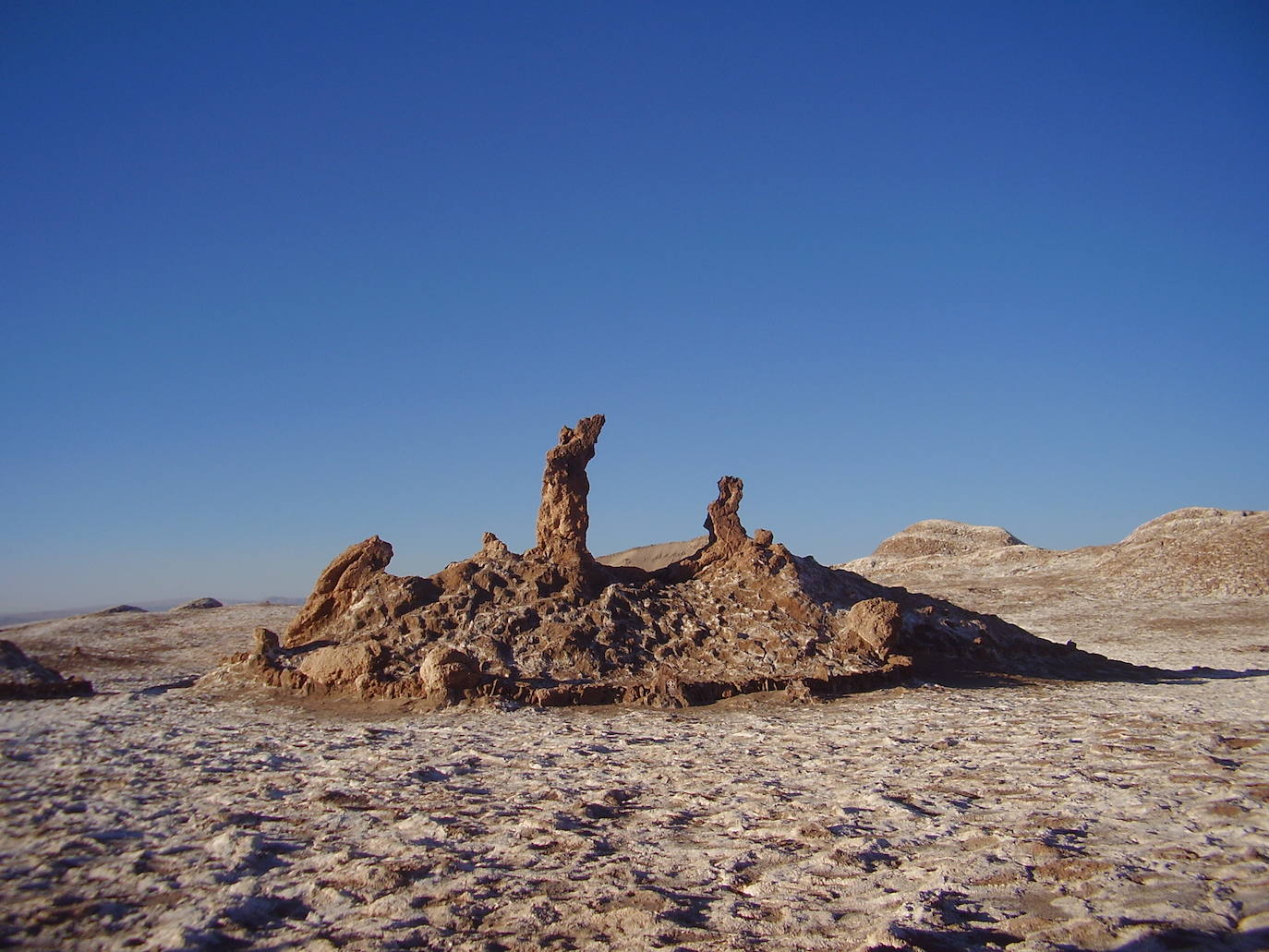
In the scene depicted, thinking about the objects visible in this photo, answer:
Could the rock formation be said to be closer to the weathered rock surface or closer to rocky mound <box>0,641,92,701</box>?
rocky mound <box>0,641,92,701</box>

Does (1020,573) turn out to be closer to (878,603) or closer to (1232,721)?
(878,603)

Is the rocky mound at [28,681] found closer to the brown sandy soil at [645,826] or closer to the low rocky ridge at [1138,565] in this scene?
the brown sandy soil at [645,826]

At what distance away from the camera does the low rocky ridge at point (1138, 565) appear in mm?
28062

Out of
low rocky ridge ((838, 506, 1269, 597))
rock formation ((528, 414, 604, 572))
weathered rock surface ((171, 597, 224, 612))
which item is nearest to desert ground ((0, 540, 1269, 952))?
rock formation ((528, 414, 604, 572))

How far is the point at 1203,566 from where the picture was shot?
29094 millimetres

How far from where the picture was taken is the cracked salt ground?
14.5 ft

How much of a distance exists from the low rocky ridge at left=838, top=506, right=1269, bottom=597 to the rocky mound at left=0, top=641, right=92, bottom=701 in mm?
26731

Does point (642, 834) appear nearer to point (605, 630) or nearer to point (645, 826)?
point (645, 826)

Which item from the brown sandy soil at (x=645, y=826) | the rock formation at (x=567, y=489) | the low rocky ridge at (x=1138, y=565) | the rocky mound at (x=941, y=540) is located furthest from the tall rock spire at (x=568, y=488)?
the rocky mound at (x=941, y=540)

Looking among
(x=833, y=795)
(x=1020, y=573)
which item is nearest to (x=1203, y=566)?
(x=1020, y=573)

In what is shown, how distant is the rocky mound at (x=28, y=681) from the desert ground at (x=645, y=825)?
0.67 metres

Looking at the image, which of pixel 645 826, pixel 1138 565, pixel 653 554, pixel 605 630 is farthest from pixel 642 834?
pixel 653 554

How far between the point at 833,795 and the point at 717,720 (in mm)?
3575

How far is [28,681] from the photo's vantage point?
12.5 m
